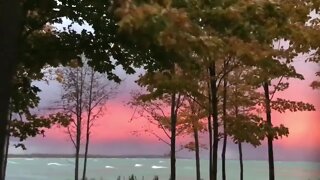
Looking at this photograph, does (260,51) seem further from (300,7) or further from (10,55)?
(300,7)

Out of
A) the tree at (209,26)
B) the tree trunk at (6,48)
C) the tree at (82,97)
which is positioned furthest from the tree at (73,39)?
the tree at (82,97)

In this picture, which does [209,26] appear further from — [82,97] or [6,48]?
[82,97]

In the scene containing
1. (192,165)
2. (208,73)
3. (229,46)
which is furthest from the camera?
(192,165)

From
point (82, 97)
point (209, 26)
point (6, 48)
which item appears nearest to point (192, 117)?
point (82, 97)

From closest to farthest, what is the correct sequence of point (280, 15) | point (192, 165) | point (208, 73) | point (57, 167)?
point (280, 15) < point (208, 73) < point (192, 165) < point (57, 167)

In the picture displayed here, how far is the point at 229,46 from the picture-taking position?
487cm

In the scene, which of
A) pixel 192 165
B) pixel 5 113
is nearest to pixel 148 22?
pixel 5 113

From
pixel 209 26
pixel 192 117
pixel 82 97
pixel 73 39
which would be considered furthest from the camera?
pixel 82 97

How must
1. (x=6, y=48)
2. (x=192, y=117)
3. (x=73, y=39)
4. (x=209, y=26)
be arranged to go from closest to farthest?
(x=6, y=48) → (x=209, y=26) → (x=73, y=39) → (x=192, y=117)

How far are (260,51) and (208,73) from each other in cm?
723

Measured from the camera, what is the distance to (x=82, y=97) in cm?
2152

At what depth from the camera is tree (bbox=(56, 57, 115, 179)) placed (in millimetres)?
21234

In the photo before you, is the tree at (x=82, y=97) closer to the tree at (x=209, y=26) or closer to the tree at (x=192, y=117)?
the tree at (x=192, y=117)

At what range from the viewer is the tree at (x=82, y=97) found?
2123cm
